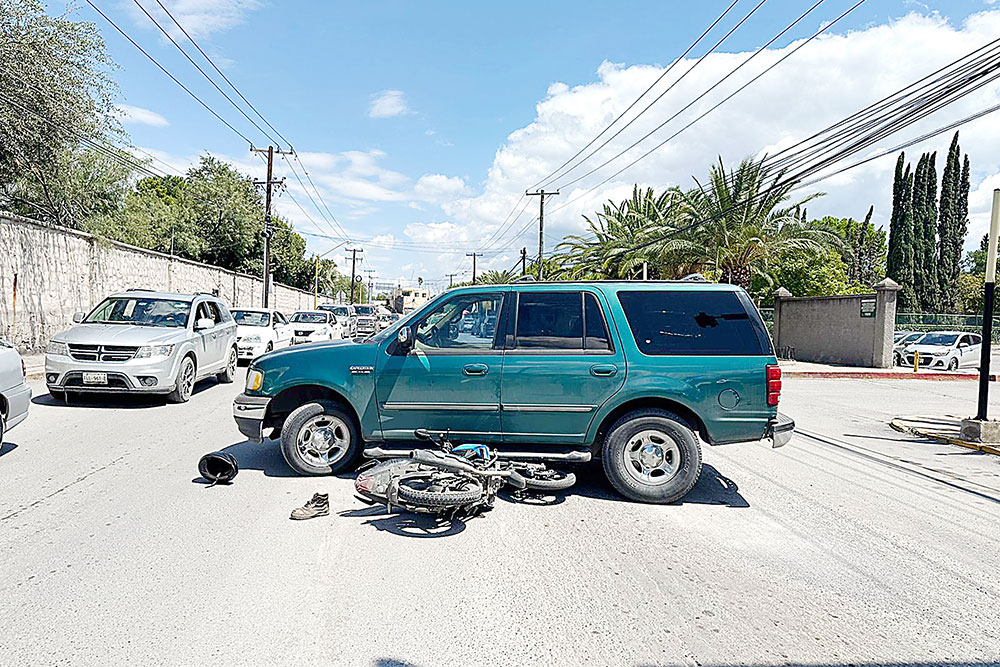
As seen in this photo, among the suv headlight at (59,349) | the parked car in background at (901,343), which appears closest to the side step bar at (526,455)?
the suv headlight at (59,349)

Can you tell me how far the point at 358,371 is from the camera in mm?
6359

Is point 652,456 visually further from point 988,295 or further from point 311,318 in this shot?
point 311,318

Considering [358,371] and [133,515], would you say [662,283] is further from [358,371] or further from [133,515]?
[133,515]

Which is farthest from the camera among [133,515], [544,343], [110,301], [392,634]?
[110,301]

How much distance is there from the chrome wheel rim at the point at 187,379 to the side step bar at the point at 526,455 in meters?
6.30

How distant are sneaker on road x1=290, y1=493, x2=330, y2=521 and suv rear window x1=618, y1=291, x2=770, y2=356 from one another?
297 centimetres

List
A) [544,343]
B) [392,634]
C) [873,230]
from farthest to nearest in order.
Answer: [873,230] → [544,343] → [392,634]

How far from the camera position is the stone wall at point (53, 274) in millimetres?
17656

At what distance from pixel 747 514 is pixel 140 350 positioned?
876 cm

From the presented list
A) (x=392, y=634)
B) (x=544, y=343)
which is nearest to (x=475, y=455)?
(x=544, y=343)

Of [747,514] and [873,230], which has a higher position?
[873,230]

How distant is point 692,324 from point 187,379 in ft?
28.2

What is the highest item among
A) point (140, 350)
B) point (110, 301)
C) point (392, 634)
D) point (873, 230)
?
point (873, 230)

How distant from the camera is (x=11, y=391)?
22.6 ft
